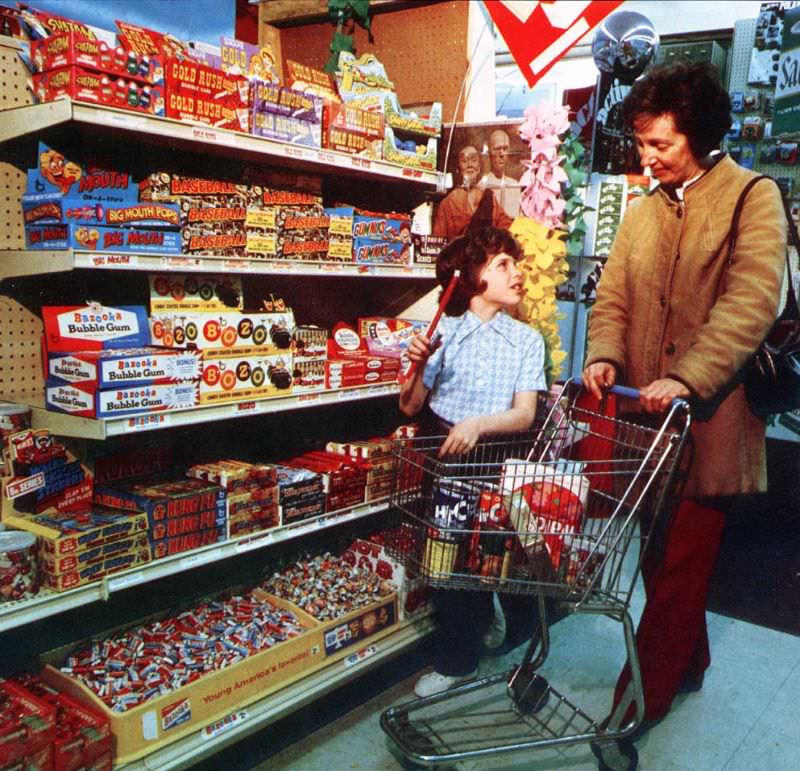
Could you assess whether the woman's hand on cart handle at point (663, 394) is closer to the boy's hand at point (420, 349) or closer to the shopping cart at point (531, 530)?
the shopping cart at point (531, 530)

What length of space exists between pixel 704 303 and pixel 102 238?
74.5 inches

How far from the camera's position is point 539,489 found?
6.79 feet

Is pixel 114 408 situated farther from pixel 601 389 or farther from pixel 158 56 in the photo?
pixel 601 389

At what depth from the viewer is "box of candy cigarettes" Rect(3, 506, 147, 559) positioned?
201 centimetres

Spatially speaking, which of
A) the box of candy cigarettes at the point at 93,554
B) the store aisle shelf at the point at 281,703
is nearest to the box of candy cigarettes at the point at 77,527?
the box of candy cigarettes at the point at 93,554

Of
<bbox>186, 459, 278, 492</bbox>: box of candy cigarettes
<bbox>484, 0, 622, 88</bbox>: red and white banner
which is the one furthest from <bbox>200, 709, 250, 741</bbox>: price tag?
<bbox>484, 0, 622, 88</bbox>: red and white banner

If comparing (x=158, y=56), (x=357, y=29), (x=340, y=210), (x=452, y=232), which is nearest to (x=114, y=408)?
(x=158, y=56)

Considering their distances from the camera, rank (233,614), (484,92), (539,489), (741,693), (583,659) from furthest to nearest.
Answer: (484,92) < (583,659) < (741,693) < (233,614) < (539,489)

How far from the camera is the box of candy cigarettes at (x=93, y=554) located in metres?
2.00

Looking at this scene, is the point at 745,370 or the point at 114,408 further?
the point at 745,370

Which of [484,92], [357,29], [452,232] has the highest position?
[357,29]

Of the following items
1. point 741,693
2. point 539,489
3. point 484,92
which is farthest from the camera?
point 484,92

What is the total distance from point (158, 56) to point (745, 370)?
2.09 meters

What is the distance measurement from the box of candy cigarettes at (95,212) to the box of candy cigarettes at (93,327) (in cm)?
28
